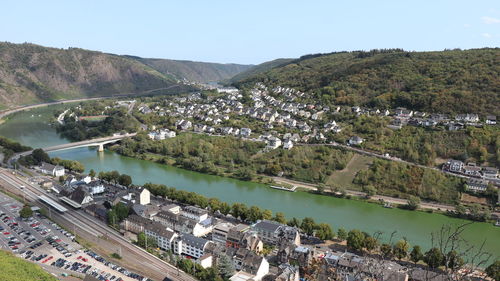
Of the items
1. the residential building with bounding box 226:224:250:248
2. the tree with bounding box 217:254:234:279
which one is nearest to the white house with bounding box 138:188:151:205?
the residential building with bounding box 226:224:250:248

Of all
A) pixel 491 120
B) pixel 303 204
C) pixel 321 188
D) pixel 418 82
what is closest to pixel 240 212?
pixel 303 204

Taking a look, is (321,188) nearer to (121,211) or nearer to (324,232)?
(324,232)

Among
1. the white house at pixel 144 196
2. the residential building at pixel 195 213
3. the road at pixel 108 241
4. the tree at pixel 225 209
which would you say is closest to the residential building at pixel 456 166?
the tree at pixel 225 209

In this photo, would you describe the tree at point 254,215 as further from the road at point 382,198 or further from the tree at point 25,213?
the tree at point 25,213

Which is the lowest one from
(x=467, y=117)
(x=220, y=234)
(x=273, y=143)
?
(x=220, y=234)

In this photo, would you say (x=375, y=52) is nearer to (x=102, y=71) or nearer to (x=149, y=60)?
(x=102, y=71)
